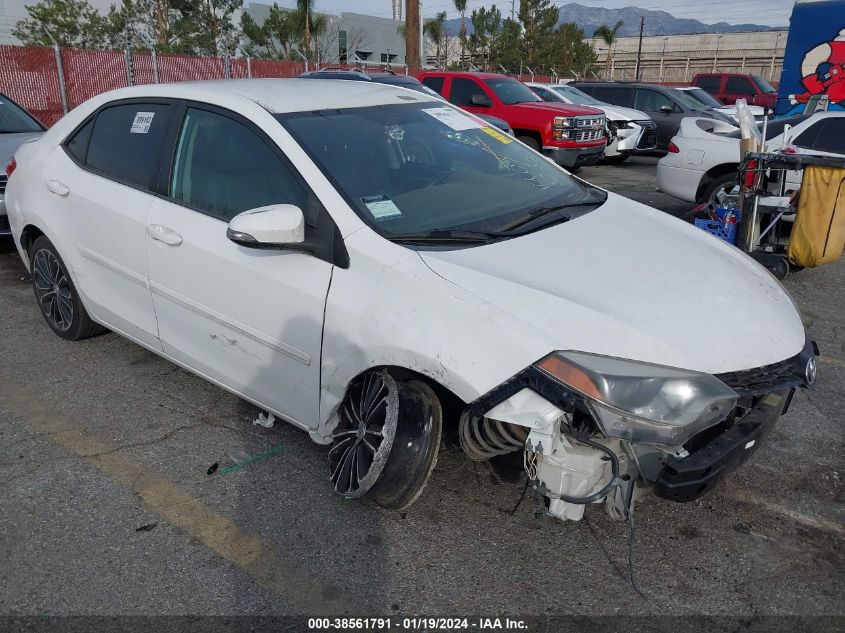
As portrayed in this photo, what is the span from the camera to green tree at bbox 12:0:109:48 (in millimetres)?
21469

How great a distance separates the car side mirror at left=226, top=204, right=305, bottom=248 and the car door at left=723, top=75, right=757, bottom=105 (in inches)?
804

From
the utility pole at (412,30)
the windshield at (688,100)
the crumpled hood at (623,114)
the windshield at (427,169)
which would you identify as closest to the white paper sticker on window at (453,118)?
the windshield at (427,169)

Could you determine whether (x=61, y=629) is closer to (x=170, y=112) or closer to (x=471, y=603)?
(x=471, y=603)

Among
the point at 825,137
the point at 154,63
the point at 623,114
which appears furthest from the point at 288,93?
the point at 154,63

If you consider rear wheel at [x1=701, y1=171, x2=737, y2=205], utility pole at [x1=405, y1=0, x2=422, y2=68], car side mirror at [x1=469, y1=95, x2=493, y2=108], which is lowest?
rear wheel at [x1=701, y1=171, x2=737, y2=205]

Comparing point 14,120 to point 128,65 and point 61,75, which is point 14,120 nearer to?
point 61,75

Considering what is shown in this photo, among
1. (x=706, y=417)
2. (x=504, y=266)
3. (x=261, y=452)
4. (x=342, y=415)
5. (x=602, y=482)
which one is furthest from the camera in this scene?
(x=261, y=452)

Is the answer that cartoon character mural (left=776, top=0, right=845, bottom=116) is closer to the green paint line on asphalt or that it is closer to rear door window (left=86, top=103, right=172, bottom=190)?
rear door window (left=86, top=103, right=172, bottom=190)

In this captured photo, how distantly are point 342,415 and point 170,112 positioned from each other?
6.05 feet

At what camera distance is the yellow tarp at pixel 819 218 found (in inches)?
221

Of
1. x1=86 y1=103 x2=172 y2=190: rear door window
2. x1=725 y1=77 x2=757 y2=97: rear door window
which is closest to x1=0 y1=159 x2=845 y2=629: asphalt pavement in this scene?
x1=86 y1=103 x2=172 y2=190: rear door window

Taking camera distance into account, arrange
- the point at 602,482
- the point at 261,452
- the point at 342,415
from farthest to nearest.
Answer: the point at 261,452, the point at 342,415, the point at 602,482

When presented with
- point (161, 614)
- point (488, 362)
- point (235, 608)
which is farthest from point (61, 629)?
point (488, 362)

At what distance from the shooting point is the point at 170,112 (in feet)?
11.5
